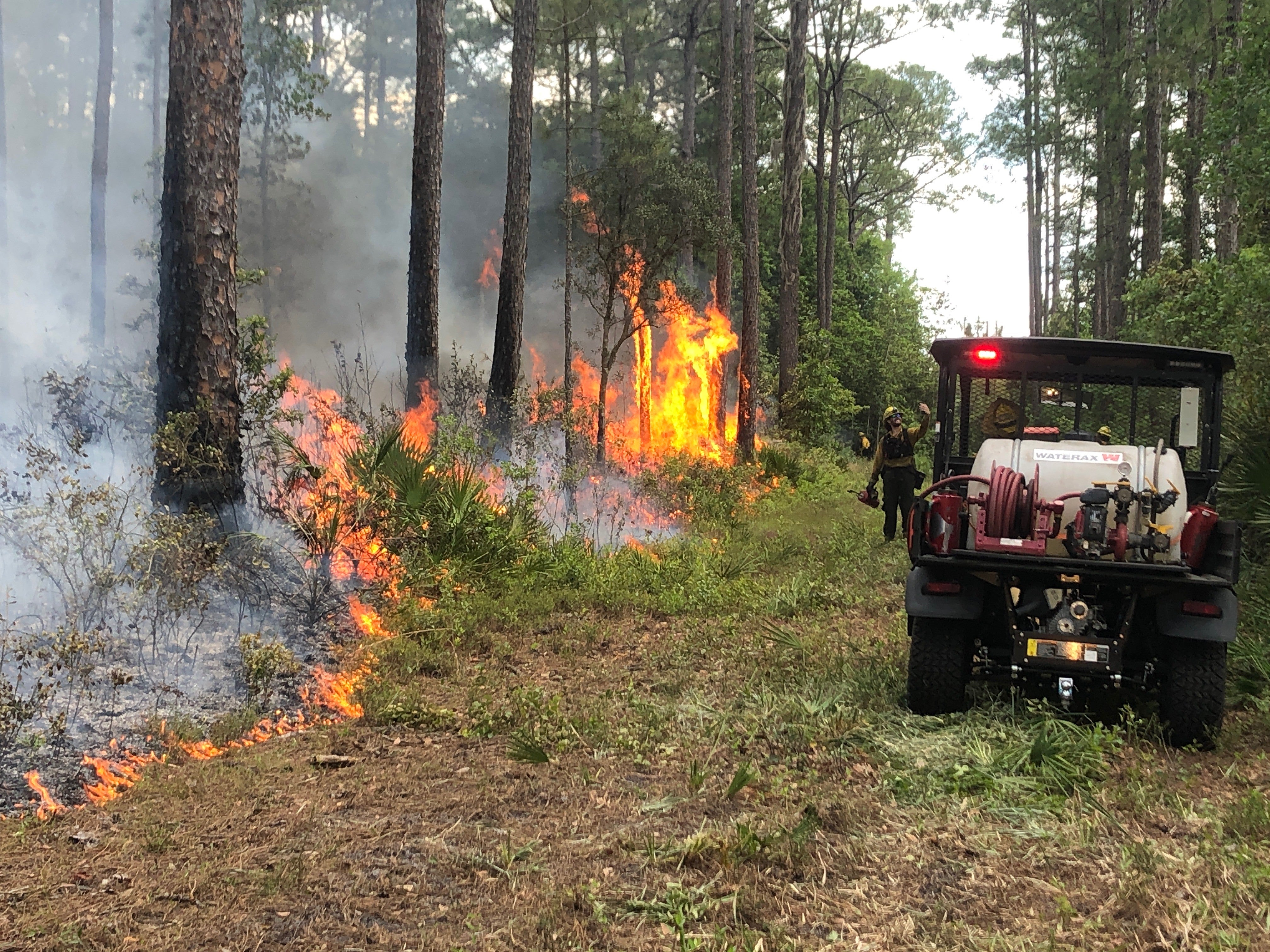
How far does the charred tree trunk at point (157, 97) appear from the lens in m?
32.9

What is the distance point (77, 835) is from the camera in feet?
13.6

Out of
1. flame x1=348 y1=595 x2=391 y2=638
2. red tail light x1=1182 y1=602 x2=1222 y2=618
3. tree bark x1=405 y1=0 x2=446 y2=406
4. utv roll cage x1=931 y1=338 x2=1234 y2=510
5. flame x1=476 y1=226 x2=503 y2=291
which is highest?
flame x1=476 y1=226 x2=503 y2=291

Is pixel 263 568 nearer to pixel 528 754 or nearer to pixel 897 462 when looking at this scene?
pixel 528 754

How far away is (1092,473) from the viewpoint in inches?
227

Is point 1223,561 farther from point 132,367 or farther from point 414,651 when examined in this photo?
point 132,367

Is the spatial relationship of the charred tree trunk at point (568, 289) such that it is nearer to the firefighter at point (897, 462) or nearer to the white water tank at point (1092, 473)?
the firefighter at point (897, 462)

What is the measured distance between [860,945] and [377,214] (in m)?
42.7

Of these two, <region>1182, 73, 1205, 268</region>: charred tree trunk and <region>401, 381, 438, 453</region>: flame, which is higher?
<region>1182, 73, 1205, 268</region>: charred tree trunk

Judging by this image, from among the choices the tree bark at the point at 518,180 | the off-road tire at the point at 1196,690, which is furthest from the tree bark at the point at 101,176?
the off-road tire at the point at 1196,690

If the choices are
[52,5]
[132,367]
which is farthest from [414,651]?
[52,5]

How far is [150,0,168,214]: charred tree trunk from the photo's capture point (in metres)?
32.9

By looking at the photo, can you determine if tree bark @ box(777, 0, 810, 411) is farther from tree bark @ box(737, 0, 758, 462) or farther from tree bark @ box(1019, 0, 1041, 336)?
tree bark @ box(1019, 0, 1041, 336)

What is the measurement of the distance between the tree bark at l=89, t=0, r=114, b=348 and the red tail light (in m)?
27.8

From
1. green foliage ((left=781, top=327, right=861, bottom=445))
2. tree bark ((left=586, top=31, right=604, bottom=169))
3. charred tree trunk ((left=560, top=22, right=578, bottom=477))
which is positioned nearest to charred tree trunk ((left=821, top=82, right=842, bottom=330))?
green foliage ((left=781, top=327, right=861, bottom=445))
